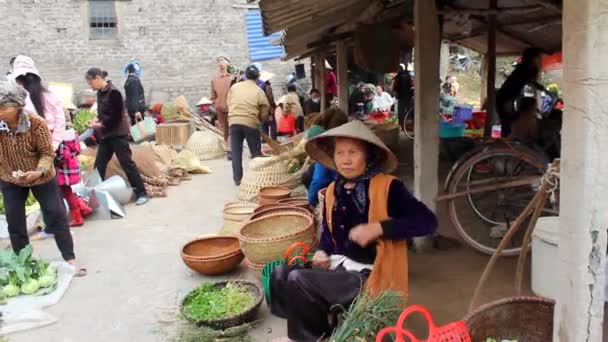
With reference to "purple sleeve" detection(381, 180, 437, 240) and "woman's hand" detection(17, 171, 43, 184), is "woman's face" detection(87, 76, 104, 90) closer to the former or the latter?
"woman's hand" detection(17, 171, 43, 184)

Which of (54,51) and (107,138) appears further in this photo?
(54,51)

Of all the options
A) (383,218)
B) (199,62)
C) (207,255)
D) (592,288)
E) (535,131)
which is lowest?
(207,255)

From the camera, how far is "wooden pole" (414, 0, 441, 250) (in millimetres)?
4367

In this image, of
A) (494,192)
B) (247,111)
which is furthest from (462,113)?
(494,192)

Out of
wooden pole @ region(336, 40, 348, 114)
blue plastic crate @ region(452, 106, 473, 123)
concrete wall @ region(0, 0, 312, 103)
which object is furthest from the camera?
concrete wall @ region(0, 0, 312, 103)

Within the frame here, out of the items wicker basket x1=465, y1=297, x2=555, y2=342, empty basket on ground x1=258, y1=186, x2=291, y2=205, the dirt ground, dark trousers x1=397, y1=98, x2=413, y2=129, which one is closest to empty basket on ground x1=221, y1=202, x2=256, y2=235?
empty basket on ground x1=258, y1=186, x2=291, y2=205

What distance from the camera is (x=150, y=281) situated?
14.4ft

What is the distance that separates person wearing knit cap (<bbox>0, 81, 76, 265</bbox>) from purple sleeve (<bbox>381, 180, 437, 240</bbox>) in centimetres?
293

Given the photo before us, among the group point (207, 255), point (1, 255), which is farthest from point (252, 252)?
point (1, 255)

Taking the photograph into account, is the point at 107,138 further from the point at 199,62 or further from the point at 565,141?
the point at 199,62

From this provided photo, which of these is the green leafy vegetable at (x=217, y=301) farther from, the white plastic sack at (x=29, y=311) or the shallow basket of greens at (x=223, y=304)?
the white plastic sack at (x=29, y=311)

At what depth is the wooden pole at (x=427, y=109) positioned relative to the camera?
4.37 m

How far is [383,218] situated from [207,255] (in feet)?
7.05

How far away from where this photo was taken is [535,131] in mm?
5496
